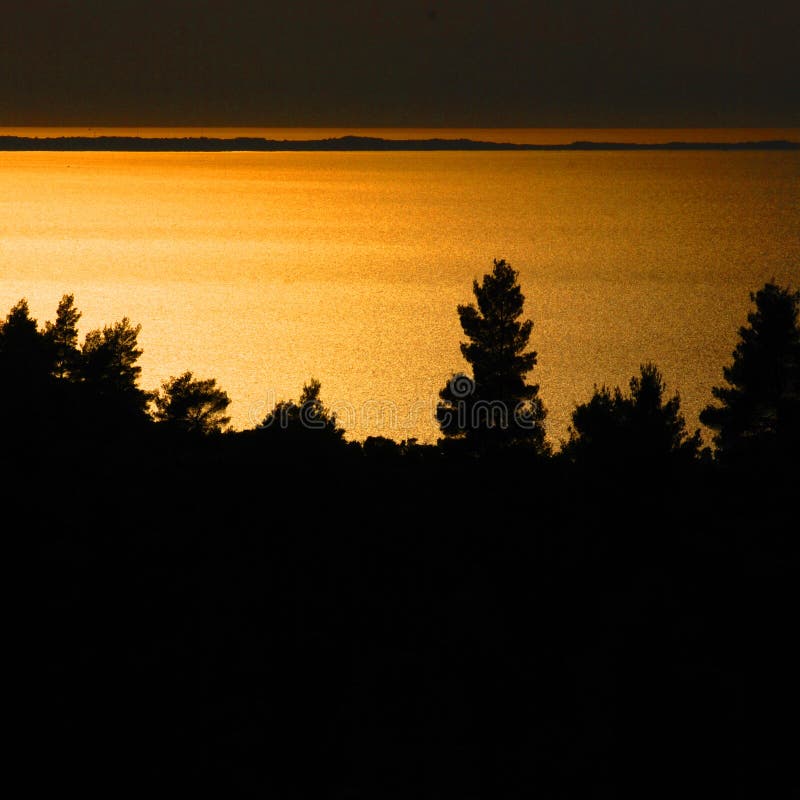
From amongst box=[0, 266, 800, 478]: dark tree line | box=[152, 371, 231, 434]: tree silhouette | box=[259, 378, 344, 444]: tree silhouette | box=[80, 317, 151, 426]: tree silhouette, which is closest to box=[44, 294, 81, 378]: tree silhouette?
box=[0, 266, 800, 478]: dark tree line

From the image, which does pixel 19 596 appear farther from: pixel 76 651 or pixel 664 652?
pixel 664 652

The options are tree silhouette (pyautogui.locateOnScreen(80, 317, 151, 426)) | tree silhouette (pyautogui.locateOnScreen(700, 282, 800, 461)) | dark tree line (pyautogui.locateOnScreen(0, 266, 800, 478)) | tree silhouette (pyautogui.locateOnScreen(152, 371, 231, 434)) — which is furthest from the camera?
tree silhouette (pyautogui.locateOnScreen(80, 317, 151, 426))

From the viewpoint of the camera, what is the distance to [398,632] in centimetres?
2694

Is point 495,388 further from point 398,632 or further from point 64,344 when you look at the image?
point 398,632

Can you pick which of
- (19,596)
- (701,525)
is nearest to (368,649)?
(19,596)

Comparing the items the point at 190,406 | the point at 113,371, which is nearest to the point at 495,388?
the point at 190,406

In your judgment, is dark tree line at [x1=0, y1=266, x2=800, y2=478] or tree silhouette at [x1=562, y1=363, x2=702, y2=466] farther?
dark tree line at [x1=0, y1=266, x2=800, y2=478]

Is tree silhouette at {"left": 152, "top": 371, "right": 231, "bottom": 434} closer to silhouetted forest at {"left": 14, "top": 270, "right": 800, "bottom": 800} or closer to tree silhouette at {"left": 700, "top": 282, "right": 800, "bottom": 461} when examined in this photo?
silhouetted forest at {"left": 14, "top": 270, "right": 800, "bottom": 800}

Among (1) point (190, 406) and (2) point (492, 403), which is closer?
(1) point (190, 406)

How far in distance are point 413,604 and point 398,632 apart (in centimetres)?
186

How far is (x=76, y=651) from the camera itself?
982 inches

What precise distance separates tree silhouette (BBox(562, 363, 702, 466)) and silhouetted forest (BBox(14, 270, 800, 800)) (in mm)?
191

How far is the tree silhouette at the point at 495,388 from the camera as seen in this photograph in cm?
5050

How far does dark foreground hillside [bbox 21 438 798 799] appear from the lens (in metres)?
21.4
